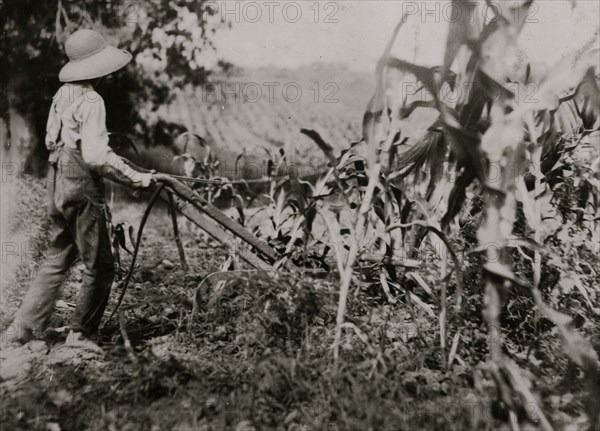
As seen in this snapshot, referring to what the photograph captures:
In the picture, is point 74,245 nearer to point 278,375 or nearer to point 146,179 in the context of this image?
point 146,179

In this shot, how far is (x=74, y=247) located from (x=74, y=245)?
12 mm

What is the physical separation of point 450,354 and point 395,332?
1.46 feet

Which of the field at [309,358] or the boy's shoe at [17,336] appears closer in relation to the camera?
the field at [309,358]

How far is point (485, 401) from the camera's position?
257 cm

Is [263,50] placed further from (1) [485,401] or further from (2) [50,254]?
(1) [485,401]

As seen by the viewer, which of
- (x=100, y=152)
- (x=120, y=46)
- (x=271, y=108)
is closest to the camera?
(x=100, y=152)

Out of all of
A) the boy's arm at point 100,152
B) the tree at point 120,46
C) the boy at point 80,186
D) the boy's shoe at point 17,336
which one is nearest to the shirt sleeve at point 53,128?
the boy at point 80,186

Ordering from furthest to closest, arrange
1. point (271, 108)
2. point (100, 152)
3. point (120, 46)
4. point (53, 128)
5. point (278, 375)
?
point (271, 108) → point (120, 46) → point (53, 128) → point (100, 152) → point (278, 375)

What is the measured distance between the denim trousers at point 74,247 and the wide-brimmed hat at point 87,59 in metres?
0.44

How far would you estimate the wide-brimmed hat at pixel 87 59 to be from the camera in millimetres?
3240

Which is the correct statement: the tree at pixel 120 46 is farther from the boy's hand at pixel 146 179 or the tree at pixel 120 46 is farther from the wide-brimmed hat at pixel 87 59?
the boy's hand at pixel 146 179

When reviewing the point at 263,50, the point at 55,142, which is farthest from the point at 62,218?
the point at 263,50

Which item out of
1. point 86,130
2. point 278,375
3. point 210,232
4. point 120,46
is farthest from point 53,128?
point 120,46

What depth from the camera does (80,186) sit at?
3.18 m
